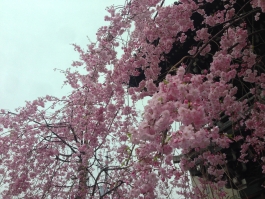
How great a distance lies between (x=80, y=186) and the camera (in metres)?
5.32

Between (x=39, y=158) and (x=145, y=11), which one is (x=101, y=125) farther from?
(x=145, y=11)

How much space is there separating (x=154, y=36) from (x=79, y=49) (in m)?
4.24

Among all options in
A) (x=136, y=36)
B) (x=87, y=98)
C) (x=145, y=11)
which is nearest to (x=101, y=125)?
(x=87, y=98)

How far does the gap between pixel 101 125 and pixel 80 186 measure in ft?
4.83

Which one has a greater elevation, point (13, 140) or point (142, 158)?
point (13, 140)

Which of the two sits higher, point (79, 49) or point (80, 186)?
point (79, 49)

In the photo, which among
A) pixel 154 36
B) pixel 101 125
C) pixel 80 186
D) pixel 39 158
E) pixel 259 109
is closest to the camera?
pixel 259 109

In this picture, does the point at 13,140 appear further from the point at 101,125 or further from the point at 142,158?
the point at 142,158

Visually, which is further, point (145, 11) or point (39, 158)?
point (39, 158)

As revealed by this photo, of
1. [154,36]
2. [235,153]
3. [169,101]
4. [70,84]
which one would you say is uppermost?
[70,84]

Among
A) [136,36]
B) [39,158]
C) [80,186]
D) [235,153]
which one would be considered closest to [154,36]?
[136,36]

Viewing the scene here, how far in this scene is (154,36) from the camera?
4160mm

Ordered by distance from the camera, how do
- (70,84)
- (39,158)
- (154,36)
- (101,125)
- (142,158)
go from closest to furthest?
(142,158), (154,36), (101,125), (39,158), (70,84)

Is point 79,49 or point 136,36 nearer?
point 136,36
